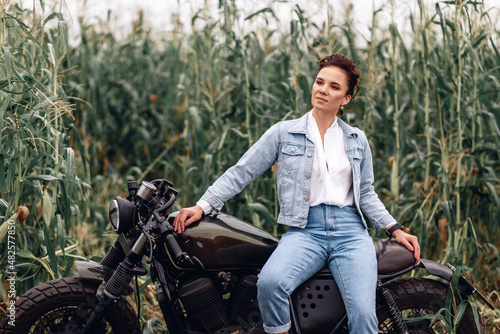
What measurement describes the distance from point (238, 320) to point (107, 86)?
16.3 feet

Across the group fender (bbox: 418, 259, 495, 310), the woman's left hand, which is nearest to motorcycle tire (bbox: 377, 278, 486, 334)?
fender (bbox: 418, 259, 495, 310)

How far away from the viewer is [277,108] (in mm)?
4719

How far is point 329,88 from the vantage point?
117 inches

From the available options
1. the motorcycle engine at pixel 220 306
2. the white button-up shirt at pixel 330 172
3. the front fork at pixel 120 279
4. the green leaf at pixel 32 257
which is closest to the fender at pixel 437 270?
the white button-up shirt at pixel 330 172

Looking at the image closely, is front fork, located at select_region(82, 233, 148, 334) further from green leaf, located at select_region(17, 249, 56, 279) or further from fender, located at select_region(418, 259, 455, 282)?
fender, located at select_region(418, 259, 455, 282)

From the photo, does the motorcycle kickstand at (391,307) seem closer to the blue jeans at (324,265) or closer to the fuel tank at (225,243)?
the blue jeans at (324,265)

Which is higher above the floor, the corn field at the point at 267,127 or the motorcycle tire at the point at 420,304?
the corn field at the point at 267,127

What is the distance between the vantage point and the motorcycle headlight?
2.68 metres

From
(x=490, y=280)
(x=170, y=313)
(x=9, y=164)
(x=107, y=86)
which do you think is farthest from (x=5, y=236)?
(x=107, y=86)

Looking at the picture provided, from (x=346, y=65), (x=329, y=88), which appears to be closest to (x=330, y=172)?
(x=329, y=88)

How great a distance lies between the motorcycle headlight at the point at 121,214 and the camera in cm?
268

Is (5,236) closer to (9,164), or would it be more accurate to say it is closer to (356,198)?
(9,164)

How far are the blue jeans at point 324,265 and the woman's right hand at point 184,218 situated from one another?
0.42 metres

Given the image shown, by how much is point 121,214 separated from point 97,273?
15.8 inches
